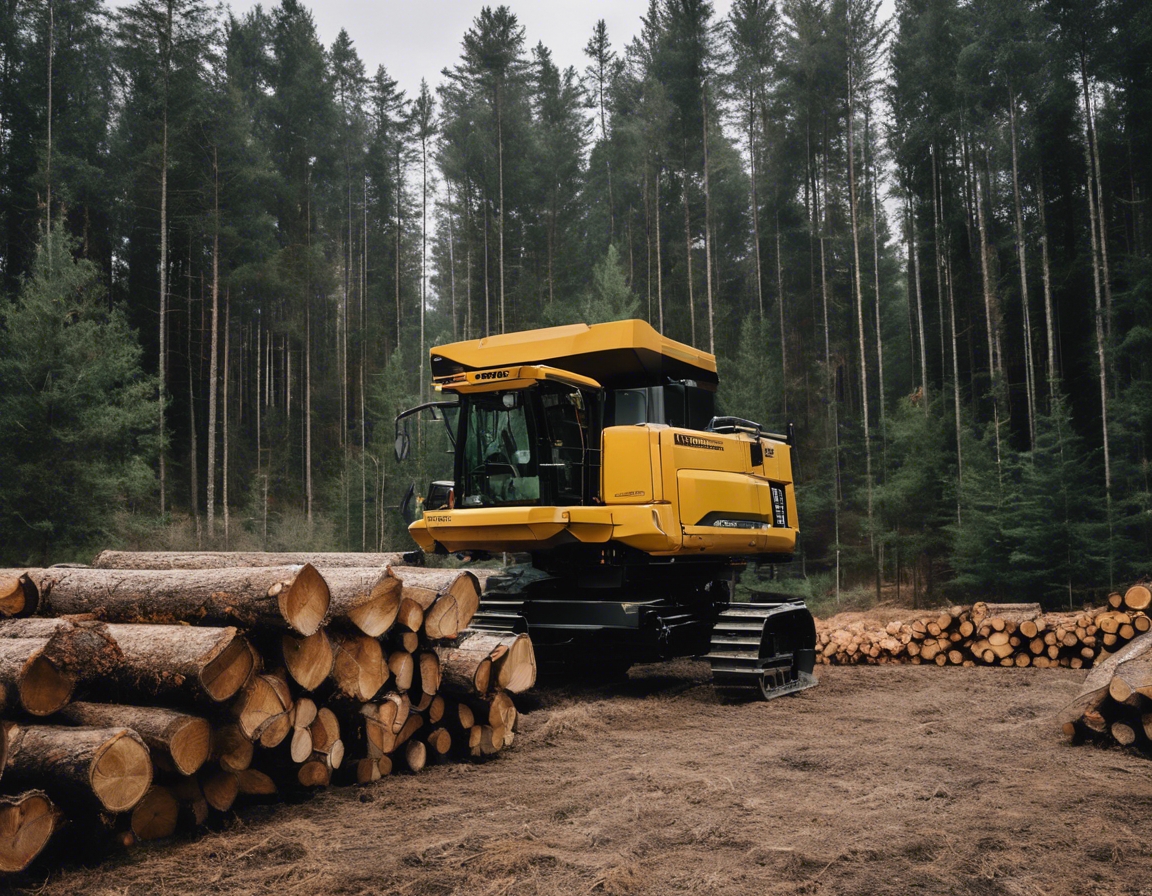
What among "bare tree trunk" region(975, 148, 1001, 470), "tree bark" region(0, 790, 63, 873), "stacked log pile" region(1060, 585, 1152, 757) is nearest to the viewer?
"tree bark" region(0, 790, 63, 873)

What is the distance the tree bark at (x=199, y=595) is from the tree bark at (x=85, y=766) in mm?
845

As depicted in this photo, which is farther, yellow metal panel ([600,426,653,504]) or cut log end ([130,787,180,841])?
yellow metal panel ([600,426,653,504])

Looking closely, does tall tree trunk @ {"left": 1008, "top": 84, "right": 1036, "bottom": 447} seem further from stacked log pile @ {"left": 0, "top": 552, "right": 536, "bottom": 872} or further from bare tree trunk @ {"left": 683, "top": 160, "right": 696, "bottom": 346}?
stacked log pile @ {"left": 0, "top": 552, "right": 536, "bottom": 872}

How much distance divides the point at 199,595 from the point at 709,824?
2826 mm

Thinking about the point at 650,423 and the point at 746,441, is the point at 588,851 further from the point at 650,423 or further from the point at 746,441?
the point at 746,441

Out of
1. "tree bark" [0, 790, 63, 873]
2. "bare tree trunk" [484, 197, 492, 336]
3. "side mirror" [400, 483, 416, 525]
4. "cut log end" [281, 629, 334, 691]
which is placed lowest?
"tree bark" [0, 790, 63, 873]

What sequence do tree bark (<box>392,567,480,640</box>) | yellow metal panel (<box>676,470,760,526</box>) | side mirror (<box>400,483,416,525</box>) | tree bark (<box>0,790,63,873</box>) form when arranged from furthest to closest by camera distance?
side mirror (<box>400,483,416,525</box>)
yellow metal panel (<box>676,470,760,526</box>)
tree bark (<box>392,567,480,640</box>)
tree bark (<box>0,790,63,873</box>)

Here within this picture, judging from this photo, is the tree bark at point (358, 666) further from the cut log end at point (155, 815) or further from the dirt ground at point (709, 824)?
the cut log end at point (155, 815)

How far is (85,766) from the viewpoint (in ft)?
11.4

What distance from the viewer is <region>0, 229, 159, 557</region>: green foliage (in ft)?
60.3

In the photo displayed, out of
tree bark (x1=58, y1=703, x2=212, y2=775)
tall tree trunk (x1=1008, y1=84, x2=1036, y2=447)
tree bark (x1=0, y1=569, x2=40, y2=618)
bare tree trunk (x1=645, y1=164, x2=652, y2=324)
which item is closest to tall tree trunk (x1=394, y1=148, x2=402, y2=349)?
bare tree trunk (x1=645, y1=164, x2=652, y2=324)

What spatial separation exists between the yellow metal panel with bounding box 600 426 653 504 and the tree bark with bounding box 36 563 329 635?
3.55 m

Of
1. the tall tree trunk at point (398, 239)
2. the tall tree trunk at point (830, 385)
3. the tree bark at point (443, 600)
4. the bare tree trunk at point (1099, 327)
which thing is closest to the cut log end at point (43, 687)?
the tree bark at point (443, 600)

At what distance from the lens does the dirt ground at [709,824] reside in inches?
137
